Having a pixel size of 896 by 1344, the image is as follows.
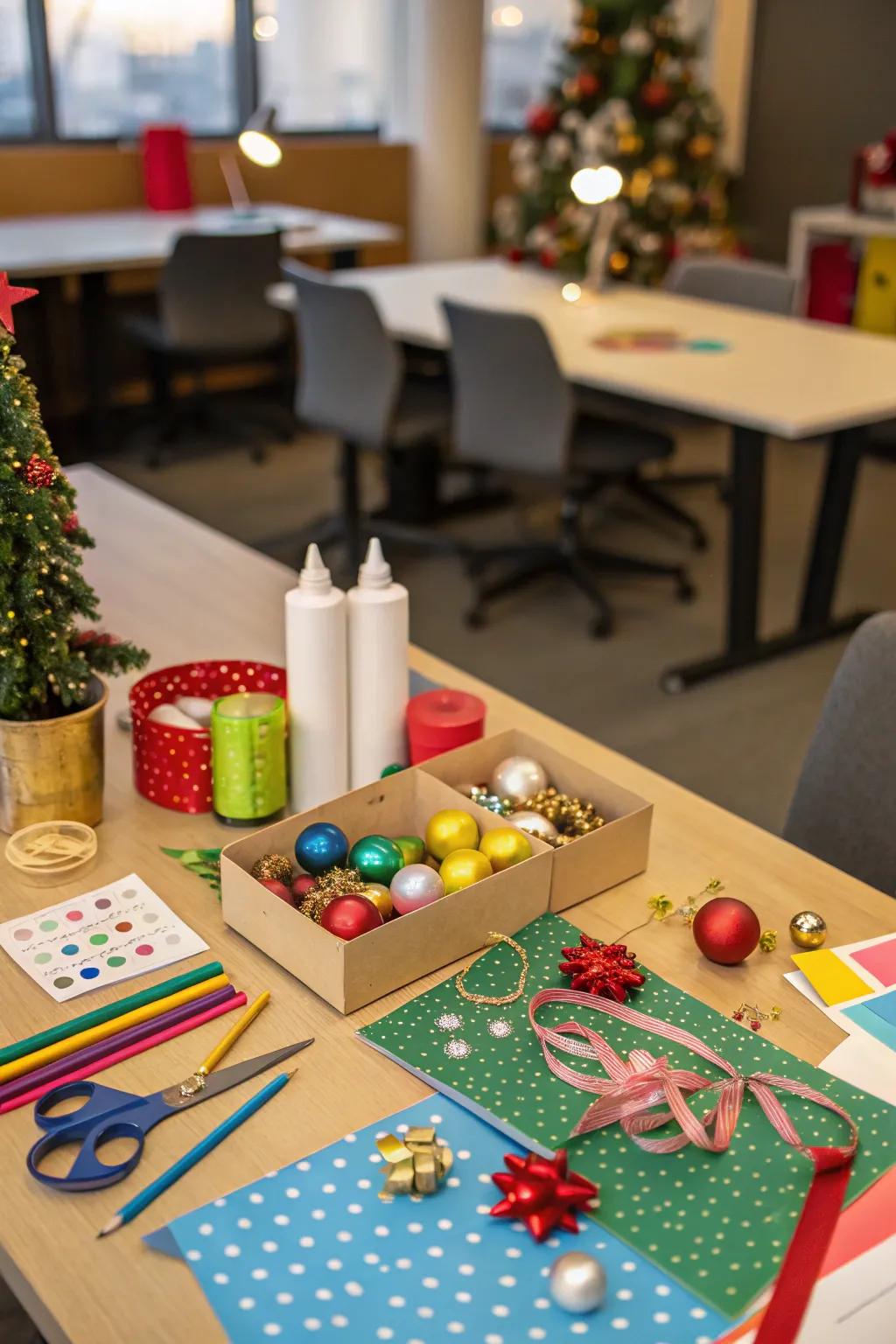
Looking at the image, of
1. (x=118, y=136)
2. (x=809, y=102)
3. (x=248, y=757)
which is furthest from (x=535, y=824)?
(x=809, y=102)

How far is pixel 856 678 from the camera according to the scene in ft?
4.89

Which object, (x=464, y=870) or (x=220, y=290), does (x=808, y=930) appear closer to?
(x=464, y=870)

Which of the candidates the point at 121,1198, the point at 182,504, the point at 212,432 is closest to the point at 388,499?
the point at 182,504

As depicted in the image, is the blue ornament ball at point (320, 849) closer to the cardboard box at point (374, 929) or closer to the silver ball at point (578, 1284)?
the cardboard box at point (374, 929)

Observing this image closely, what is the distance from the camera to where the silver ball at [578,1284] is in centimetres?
84

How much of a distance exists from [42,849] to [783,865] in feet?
2.34

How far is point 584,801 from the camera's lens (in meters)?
1.33

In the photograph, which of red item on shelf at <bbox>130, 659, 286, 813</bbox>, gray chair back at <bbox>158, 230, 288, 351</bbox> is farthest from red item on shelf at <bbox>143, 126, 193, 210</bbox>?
red item on shelf at <bbox>130, 659, 286, 813</bbox>

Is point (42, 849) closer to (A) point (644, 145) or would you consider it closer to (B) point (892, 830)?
(B) point (892, 830)

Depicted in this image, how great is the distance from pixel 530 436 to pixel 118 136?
3076mm

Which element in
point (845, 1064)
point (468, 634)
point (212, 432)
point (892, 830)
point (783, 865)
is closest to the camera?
point (845, 1064)

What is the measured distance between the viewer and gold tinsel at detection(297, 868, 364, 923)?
1.15 meters

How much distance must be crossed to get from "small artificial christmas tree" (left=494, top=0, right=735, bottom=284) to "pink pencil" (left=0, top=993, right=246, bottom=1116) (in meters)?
4.90

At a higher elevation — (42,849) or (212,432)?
(42,849)
